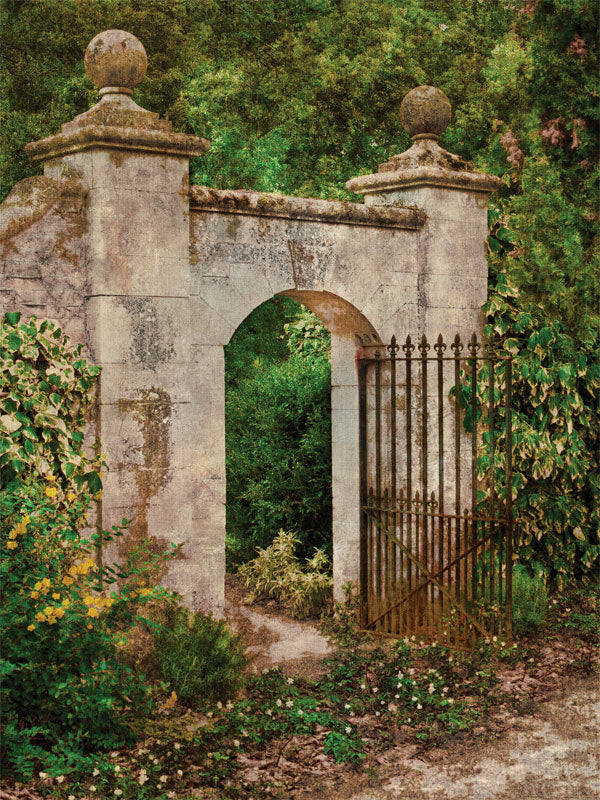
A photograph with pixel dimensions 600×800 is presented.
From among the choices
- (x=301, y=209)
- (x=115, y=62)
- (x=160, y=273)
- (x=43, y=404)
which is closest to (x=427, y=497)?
(x=301, y=209)

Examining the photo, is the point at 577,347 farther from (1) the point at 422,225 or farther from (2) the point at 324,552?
(2) the point at 324,552

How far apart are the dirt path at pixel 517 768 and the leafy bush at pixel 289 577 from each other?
2481 mm

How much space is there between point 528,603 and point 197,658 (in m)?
2.51

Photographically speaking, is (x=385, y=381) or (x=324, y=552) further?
(x=324, y=552)

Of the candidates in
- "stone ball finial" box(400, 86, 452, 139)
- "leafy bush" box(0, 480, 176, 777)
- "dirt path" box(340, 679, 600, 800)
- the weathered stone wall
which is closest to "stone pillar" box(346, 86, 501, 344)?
"stone ball finial" box(400, 86, 452, 139)

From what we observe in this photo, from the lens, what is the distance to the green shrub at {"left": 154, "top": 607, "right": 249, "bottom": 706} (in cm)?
556

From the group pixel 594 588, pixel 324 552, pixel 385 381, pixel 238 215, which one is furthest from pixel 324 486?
pixel 238 215

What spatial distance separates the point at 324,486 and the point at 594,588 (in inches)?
91.8

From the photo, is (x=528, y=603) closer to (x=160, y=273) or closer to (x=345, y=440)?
(x=345, y=440)

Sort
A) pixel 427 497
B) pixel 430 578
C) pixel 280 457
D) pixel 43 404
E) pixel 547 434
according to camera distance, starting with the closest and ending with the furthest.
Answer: pixel 43 404 → pixel 430 578 → pixel 427 497 → pixel 547 434 → pixel 280 457

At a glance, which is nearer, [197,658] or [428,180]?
[197,658]

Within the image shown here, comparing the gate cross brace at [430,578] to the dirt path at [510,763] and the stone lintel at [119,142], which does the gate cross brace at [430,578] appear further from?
the stone lintel at [119,142]

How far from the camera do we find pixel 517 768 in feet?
16.4

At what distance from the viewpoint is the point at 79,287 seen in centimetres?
575
